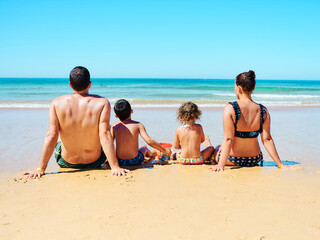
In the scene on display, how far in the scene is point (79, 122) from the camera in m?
3.39

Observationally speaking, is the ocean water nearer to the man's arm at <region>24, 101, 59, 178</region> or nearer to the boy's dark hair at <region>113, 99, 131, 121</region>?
the boy's dark hair at <region>113, 99, 131, 121</region>

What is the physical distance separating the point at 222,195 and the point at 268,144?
142cm

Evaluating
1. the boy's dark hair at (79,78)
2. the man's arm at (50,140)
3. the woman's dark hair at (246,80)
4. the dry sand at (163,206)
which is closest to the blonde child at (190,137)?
the dry sand at (163,206)

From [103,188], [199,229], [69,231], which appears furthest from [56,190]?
[199,229]

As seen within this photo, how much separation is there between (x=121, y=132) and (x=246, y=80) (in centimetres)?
190

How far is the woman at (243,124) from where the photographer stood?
138 inches

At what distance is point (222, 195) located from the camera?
268cm

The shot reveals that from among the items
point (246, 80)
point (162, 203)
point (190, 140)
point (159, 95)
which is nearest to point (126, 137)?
point (190, 140)

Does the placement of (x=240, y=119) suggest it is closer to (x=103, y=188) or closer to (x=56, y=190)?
(x=103, y=188)

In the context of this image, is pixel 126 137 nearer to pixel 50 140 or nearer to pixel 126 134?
pixel 126 134

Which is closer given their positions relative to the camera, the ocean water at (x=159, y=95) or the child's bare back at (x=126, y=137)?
the child's bare back at (x=126, y=137)

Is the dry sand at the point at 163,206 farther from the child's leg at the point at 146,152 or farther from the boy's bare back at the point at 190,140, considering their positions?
the child's leg at the point at 146,152

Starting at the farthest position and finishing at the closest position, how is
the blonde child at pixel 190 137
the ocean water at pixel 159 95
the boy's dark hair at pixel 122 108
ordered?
the ocean water at pixel 159 95
the blonde child at pixel 190 137
the boy's dark hair at pixel 122 108

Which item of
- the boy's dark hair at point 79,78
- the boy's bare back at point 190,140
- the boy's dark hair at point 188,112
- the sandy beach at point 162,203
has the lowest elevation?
the sandy beach at point 162,203
